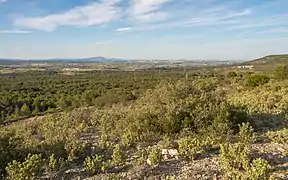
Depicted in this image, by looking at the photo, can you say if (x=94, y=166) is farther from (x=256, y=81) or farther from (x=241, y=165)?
(x=256, y=81)

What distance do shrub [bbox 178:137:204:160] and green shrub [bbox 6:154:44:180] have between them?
10.9 feet

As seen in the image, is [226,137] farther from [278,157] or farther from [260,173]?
[260,173]

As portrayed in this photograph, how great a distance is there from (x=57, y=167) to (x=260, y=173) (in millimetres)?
4465

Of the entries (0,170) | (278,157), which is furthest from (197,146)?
(0,170)

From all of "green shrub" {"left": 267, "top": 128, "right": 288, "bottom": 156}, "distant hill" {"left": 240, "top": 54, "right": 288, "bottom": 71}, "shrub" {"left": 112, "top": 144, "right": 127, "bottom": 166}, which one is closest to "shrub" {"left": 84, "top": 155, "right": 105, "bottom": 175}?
"shrub" {"left": 112, "top": 144, "right": 127, "bottom": 166}

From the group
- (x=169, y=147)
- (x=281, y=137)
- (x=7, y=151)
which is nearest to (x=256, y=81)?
(x=281, y=137)

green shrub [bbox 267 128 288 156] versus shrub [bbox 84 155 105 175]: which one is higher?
green shrub [bbox 267 128 288 156]

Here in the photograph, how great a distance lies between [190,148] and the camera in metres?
8.45

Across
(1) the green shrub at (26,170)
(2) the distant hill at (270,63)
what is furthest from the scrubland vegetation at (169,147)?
(2) the distant hill at (270,63)

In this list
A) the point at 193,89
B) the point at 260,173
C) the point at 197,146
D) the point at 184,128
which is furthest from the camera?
the point at 193,89

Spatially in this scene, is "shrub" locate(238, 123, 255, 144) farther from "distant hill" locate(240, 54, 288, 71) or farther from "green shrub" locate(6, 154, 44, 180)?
"distant hill" locate(240, 54, 288, 71)

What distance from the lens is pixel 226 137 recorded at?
9805 millimetres

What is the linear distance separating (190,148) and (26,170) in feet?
12.5

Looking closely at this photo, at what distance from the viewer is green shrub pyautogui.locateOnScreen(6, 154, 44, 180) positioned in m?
7.26
